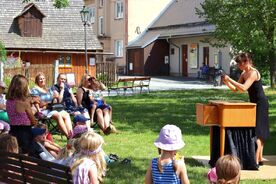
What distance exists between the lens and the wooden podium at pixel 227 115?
368 inches

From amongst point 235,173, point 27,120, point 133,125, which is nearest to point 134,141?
point 133,125

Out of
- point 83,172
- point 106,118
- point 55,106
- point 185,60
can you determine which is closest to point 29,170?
point 83,172

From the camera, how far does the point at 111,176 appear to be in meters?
8.86

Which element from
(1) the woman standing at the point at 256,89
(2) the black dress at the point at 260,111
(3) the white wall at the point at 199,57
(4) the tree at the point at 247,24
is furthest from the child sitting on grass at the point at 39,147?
(3) the white wall at the point at 199,57

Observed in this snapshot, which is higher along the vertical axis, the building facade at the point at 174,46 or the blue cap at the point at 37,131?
the building facade at the point at 174,46

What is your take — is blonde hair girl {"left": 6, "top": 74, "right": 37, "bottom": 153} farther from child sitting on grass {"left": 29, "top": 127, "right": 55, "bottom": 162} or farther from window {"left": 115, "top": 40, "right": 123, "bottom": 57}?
window {"left": 115, "top": 40, "right": 123, "bottom": 57}

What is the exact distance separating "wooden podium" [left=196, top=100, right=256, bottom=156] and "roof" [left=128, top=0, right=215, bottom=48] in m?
37.1

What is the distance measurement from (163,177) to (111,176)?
3.28 m

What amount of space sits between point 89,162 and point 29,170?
0.59 meters

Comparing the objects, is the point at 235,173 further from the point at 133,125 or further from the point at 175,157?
the point at 133,125

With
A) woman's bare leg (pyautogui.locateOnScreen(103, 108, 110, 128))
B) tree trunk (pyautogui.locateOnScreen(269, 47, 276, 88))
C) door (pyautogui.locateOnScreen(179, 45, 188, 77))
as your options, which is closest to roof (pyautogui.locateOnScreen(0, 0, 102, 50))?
door (pyautogui.locateOnScreen(179, 45, 188, 77))

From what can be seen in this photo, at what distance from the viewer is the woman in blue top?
39.7 ft

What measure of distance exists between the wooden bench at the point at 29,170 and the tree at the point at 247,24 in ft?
85.4

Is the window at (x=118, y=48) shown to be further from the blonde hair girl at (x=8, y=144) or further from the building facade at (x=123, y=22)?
the blonde hair girl at (x=8, y=144)
